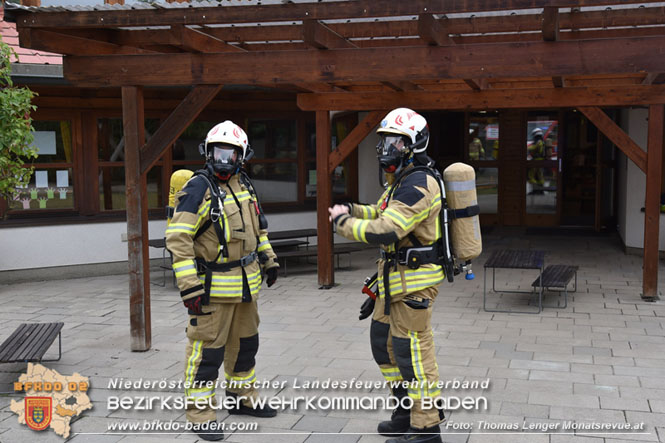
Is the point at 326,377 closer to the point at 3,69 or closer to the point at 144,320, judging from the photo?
the point at 144,320

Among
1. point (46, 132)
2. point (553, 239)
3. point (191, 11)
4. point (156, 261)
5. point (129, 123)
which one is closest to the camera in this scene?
point (191, 11)

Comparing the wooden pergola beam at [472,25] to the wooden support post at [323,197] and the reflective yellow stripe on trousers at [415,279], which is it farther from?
the reflective yellow stripe on trousers at [415,279]

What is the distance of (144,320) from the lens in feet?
21.6

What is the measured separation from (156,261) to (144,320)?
475cm

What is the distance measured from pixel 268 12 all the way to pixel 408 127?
1.81 m

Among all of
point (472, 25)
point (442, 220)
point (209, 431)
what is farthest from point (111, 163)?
point (442, 220)

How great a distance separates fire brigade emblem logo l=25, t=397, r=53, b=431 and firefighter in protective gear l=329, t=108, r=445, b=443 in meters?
2.29

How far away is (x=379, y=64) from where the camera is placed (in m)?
5.90

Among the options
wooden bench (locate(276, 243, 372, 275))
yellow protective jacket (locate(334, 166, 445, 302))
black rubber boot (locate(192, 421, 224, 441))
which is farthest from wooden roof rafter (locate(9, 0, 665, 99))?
wooden bench (locate(276, 243, 372, 275))

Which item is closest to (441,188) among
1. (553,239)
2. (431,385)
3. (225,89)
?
(431,385)

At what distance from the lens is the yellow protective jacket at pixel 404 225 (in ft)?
13.4

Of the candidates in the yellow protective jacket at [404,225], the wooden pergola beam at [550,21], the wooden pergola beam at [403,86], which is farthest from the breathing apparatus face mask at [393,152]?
the wooden pergola beam at [403,86]

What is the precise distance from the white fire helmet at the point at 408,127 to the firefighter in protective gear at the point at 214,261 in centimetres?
99

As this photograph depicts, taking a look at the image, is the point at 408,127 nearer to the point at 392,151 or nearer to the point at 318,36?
the point at 392,151
